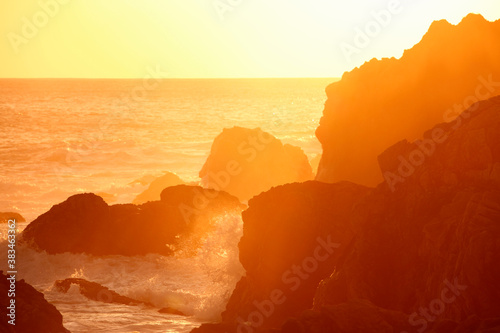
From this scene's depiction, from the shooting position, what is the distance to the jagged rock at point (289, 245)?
698 inches

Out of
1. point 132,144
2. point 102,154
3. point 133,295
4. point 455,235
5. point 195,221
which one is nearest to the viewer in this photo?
point 455,235

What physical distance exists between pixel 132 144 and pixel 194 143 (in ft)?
24.5

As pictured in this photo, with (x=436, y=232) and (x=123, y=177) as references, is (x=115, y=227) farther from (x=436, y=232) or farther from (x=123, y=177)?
(x=123, y=177)

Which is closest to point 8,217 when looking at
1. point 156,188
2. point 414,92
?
point 156,188

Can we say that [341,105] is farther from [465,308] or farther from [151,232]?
[465,308]

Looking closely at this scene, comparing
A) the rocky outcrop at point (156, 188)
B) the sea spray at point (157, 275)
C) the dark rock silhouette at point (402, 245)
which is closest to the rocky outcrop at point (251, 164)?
the rocky outcrop at point (156, 188)

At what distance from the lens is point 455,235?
44.1 ft

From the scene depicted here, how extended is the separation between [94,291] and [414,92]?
1356 centimetres

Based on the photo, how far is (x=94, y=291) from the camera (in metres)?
21.3

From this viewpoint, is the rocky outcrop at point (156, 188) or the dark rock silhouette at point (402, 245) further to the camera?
the rocky outcrop at point (156, 188)

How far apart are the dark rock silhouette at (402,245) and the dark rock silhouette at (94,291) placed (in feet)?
12.2

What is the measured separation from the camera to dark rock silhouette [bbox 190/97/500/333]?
1152 cm

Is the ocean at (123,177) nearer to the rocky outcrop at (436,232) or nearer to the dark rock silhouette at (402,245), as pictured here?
the dark rock silhouette at (402,245)

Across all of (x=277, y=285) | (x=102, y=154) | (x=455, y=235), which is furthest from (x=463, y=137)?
(x=102, y=154)
